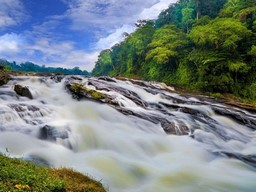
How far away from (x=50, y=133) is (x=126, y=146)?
3106 mm

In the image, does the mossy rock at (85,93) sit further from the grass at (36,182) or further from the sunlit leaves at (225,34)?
the sunlit leaves at (225,34)

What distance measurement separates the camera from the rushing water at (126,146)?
10.1 meters

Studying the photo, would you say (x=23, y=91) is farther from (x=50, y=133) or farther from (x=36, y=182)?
(x=36, y=182)

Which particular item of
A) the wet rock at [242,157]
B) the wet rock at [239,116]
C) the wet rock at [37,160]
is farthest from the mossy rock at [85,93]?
the wet rock at [37,160]

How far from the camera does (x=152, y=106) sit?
21312 millimetres

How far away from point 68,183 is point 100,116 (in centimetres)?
1086

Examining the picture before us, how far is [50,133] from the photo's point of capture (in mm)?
12859

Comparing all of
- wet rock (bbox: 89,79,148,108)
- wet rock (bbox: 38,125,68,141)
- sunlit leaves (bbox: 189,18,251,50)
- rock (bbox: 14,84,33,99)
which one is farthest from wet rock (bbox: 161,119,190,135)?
sunlit leaves (bbox: 189,18,251,50)

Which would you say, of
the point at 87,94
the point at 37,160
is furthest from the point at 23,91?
the point at 37,160

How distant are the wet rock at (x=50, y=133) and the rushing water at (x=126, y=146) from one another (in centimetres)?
4

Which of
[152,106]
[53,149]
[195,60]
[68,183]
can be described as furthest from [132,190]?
[195,60]

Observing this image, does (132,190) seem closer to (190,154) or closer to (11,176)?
(11,176)

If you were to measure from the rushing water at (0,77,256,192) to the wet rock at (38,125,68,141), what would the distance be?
39mm

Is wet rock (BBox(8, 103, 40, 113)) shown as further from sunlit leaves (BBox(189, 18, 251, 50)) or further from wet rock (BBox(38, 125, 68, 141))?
sunlit leaves (BBox(189, 18, 251, 50))
